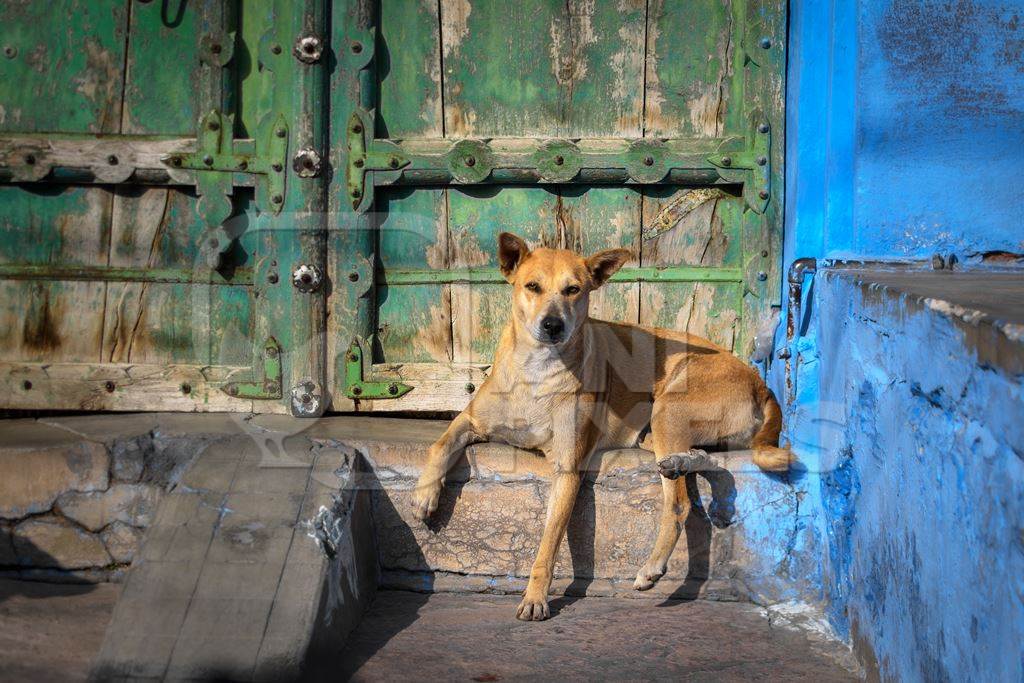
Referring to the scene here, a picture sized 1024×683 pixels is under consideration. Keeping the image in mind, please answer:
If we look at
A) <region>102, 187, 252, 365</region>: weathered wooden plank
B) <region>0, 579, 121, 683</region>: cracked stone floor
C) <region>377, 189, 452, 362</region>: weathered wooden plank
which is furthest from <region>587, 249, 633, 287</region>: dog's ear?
<region>0, 579, 121, 683</region>: cracked stone floor

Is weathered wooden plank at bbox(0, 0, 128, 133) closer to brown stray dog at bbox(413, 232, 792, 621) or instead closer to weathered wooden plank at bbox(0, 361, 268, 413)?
weathered wooden plank at bbox(0, 361, 268, 413)

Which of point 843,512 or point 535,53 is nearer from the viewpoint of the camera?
point 843,512

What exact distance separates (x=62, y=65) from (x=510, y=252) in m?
2.11

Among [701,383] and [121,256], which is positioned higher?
[121,256]

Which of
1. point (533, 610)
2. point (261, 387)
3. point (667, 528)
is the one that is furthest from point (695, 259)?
point (261, 387)

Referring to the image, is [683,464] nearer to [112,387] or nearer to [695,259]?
[695,259]

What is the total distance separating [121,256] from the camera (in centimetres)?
423

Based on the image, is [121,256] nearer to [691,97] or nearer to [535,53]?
[535,53]

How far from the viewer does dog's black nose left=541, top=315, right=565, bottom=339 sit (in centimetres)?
356

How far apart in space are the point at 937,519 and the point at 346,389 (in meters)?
2.55

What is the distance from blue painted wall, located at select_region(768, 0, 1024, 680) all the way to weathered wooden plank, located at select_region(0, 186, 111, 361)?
2.92 meters

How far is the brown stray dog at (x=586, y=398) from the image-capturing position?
11.8ft

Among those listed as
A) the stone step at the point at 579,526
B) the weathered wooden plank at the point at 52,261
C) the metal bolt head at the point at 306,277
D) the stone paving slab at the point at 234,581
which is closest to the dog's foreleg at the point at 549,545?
the stone step at the point at 579,526

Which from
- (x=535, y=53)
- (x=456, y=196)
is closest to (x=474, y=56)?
(x=535, y=53)
